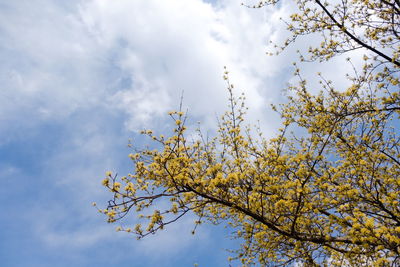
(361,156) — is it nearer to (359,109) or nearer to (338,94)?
(359,109)

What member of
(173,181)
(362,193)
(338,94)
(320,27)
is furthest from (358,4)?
(173,181)

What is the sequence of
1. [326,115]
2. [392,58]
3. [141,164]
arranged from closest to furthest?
[141,164]
[392,58]
[326,115]

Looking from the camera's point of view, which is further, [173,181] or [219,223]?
[219,223]

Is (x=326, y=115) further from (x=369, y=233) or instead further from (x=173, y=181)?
(x=173, y=181)

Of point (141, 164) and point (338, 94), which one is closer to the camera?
point (141, 164)

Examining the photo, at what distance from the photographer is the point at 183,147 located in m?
6.23

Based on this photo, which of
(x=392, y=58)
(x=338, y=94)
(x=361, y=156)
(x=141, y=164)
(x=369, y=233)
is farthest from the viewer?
(x=338, y=94)

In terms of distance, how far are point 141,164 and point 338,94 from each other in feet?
21.1

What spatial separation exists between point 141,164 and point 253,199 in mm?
2222

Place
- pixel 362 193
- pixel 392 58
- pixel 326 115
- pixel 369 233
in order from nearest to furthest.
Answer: pixel 369 233 < pixel 362 193 < pixel 392 58 < pixel 326 115

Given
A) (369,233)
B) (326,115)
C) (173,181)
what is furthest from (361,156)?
(173,181)

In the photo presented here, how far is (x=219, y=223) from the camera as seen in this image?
31.3 feet

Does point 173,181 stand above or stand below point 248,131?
below

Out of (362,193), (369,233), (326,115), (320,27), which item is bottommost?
(369,233)
